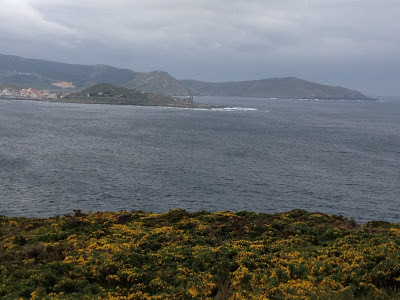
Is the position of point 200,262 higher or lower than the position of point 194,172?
higher

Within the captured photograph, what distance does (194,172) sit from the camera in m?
77.4

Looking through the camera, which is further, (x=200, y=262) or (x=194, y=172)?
(x=194, y=172)

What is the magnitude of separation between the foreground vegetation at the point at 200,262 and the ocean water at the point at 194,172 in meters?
28.2

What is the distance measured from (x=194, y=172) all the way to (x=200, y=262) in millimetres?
57621

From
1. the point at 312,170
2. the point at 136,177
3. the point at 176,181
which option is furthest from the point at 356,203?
the point at 136,177

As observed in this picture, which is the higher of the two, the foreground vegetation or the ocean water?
the foreground vegetation

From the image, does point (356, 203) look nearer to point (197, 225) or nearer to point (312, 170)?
point (312, 170)

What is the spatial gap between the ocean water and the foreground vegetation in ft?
92.5

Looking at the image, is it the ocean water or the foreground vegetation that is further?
the ocean water

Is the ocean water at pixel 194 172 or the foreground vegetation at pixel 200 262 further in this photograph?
the ocean water at pixel 194 172

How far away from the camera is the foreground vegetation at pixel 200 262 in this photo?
16.8 metres

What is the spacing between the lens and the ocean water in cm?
5762

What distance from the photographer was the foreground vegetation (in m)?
16.8

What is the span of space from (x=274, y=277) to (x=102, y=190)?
161 feet
